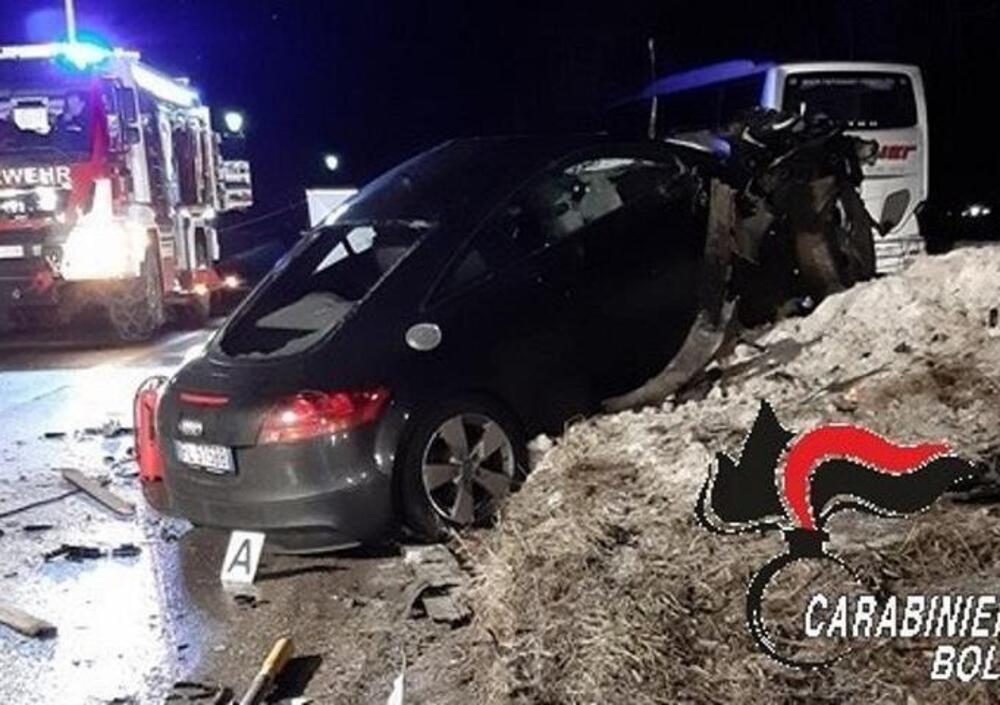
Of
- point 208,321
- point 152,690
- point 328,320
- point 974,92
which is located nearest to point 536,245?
point 328,320

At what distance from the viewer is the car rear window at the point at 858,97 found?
37.4 ft

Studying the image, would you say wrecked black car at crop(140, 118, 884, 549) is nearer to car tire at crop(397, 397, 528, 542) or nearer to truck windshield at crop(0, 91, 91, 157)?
car tire at crop(397, 397, 528, 542)

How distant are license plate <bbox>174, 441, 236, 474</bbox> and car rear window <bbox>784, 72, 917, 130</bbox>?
762cm

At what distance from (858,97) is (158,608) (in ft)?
29.0

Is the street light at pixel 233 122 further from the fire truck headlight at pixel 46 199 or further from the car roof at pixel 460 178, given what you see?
the car roof at pixel 460 178

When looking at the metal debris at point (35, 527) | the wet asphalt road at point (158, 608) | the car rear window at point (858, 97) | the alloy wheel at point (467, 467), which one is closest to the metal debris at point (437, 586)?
the wet asphalt road at point (158, 608)

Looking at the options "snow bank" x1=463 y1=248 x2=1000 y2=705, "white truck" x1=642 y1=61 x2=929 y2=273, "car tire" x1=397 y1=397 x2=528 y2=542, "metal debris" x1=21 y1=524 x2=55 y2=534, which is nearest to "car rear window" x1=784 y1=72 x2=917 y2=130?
"white truck" x1=642 y1=61 x2=929 y2=273

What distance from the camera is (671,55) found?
1307 inches

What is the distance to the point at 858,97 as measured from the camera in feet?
38.0

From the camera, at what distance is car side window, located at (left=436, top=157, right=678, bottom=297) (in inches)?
229

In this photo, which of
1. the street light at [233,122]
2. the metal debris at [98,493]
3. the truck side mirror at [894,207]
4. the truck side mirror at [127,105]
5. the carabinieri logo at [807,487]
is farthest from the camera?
the street light at [233,122]

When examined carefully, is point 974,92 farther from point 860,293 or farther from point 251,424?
point 251,424

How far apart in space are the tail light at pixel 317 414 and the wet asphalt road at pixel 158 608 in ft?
2.40

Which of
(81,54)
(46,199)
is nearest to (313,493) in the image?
(46,199)
